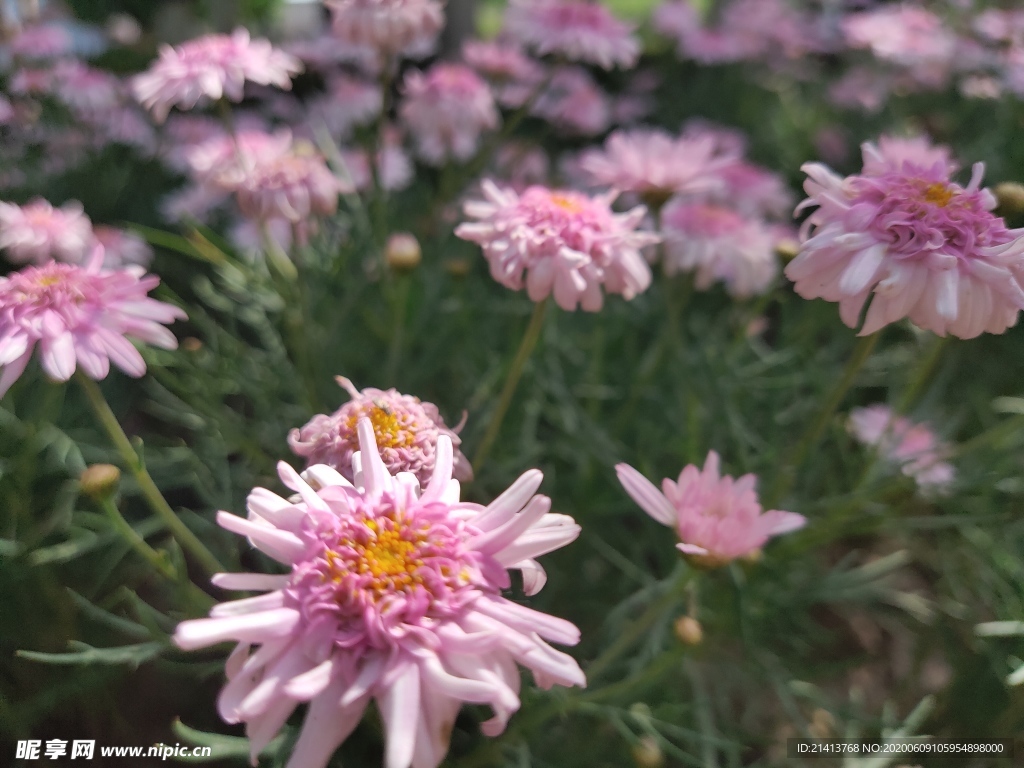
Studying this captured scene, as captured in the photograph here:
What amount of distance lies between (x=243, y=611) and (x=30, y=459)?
21.3 inches

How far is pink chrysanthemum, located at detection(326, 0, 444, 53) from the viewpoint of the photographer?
2.52ft

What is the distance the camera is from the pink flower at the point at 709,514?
0.43 metres

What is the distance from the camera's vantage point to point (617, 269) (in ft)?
1.88

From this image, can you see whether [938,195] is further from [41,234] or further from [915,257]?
[41,234]

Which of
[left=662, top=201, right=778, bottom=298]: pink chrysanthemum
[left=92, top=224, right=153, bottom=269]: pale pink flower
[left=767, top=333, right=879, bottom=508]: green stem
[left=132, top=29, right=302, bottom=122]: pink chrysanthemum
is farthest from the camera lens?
[left=92, top=224, right=153, bottom=269]: pale pink flower

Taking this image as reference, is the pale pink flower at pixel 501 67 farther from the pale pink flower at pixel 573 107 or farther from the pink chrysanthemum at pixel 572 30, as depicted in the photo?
the pink chrysanthemum at pixel 572 30

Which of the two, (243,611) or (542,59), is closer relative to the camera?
(243,611)

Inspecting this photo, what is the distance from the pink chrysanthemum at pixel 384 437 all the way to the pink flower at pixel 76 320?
13 cm


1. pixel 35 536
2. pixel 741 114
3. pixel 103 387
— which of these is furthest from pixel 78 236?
pixel 741 114

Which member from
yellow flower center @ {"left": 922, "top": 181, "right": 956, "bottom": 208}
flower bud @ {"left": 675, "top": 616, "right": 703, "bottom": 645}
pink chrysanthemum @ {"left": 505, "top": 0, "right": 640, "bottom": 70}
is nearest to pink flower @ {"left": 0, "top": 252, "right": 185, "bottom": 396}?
flower bud @ {"left": 675, "top": 616, "right": 703, "bottom": 645}

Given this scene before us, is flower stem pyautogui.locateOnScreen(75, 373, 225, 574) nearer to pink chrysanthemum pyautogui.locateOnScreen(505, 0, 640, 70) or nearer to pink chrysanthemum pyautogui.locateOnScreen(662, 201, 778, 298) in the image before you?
pink chrysanthemum pyautogui.locateOnScreen(662, 201, 778, 298)

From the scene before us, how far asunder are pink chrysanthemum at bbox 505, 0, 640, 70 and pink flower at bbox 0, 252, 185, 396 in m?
0.72

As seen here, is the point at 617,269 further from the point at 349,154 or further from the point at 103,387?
the point at 349,154

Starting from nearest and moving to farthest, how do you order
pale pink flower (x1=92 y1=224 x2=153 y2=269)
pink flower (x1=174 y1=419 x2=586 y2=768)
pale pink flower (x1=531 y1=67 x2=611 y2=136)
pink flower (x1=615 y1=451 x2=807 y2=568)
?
pink flower (x1=174 y1=419 x2=586 y2=768) → pink flower (x1=615 y1=451 x2=807 y2=568) → pale pink flower (x1=92 y1=224 x2=153 y2=269) → pale pink flower (x1=531 y1=67 x2=611 y2=136)
